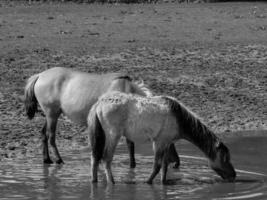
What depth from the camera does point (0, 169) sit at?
11469 millimetres

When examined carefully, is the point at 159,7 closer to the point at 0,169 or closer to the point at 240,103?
the point at 240,103

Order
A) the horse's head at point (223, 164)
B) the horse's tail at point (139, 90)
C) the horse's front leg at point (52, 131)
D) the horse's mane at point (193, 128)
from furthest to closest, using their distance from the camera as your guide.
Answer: the horse's front leg at point (52, 131) < the horse's tail at point (139, 90) < the horse's head at point (223, 164) < the horse's mane at point (193, 128)

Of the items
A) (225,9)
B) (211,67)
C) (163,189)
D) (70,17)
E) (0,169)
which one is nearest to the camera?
(163,189)

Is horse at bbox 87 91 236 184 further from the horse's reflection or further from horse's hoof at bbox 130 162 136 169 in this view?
horse's hoof at bbox 130 162 136 169

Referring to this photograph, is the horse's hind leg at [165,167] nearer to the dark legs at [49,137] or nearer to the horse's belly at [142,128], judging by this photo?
the horse's belly at [142,128]

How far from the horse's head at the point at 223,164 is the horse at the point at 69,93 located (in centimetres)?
79

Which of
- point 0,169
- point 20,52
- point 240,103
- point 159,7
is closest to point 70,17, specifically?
point 159,7

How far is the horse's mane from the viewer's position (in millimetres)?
10719

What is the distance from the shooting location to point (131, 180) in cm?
1112

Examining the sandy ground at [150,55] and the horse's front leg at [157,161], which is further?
the sandy ground at [150,55]

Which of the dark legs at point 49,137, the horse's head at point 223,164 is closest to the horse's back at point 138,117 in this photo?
the horse's head at point 223,164

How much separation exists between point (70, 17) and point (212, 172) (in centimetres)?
1139

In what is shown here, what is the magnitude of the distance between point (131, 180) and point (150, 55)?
6.85m

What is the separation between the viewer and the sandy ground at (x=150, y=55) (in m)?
14.4
